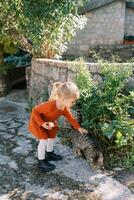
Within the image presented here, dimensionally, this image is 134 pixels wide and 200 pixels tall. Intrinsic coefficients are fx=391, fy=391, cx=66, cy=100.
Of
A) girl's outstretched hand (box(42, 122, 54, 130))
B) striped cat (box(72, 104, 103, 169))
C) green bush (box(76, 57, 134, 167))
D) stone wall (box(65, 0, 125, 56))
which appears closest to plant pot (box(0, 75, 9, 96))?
stone wall (box(65, 0, 125, 56))

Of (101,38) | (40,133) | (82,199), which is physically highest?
(101,38)

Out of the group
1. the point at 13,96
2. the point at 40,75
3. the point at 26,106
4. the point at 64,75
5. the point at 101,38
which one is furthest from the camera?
the point at 101,38

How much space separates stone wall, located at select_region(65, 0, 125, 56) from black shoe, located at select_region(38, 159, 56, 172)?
5.42 m

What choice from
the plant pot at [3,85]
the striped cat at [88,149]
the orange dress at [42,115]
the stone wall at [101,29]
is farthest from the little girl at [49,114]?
the stone wall at [101,29]

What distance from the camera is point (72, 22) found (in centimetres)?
673

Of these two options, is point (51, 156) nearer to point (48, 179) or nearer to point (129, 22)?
point (48, 179)

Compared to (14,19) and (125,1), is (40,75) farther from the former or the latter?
(125,1)

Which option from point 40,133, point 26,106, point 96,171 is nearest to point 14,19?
point 26,106

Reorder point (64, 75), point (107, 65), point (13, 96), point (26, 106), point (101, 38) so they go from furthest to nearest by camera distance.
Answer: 1. point (101, 38)
2. point (13, 96)
3. point (26, 106)
4. point (64, 75)
5. point (107, 65)

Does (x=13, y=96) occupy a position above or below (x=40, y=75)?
below

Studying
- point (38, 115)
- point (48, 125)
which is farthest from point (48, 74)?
point (48, 125)

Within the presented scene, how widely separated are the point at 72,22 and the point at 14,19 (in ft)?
3.61

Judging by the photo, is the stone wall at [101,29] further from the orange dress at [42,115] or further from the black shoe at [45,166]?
the black shoe at [45,166]

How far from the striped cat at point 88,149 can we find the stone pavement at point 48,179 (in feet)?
0.29
